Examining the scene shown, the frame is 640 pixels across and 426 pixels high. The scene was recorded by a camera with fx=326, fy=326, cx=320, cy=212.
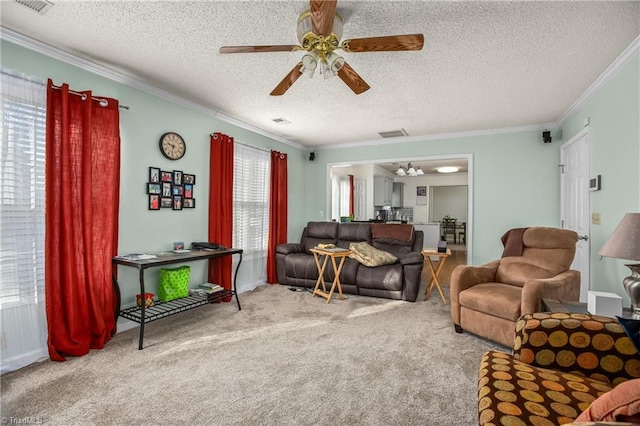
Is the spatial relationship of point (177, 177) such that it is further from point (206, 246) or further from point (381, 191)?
point (381, 191)

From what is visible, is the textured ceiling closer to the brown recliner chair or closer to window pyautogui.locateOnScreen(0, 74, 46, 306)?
window pyautogui.locateOnScreen(0, 74, 46, 306)

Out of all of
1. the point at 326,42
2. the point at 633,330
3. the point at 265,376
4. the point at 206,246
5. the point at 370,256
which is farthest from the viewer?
the point at 370,256

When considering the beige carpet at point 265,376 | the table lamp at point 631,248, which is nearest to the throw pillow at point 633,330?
the table lamp at point 631,248

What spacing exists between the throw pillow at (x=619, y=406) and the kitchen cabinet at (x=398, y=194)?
949 cm

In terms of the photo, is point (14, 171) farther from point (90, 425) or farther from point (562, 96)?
point (562, 96)

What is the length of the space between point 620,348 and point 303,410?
1536 millimetres

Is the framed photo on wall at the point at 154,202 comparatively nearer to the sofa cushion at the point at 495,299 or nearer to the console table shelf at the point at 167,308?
the console table shelf at the point at 167,308

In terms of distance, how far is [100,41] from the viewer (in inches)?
96.9

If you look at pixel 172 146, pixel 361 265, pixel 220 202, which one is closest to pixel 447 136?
pixel 361 265

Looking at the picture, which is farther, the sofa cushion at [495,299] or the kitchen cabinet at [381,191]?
the kitchen cabinet at [381,191]

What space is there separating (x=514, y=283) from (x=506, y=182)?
2.18m

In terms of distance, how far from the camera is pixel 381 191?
355 inches

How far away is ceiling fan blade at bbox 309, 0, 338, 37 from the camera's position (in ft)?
5.48

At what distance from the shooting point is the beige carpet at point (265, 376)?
5.91 ft
